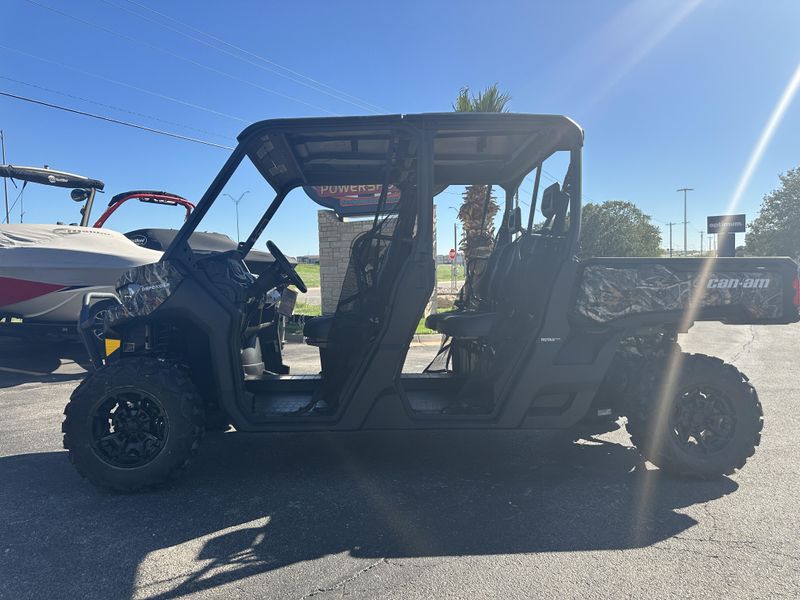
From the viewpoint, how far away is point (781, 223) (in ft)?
116

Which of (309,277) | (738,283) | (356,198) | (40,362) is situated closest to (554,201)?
(738,283)

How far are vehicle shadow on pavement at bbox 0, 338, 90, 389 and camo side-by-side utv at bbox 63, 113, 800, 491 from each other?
4495 millimetres

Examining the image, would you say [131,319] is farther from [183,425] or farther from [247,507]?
[247,507]

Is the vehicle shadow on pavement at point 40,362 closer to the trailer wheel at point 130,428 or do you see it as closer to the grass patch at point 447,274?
the trailer wheel at point 130,428

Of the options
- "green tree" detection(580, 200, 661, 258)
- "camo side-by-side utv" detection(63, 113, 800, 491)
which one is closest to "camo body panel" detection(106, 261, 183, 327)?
"camo side-by-side utv" detection(63, 113, 800, 491)

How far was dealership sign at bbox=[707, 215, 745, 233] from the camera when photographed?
66.6 ft

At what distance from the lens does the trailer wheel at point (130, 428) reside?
3266mm

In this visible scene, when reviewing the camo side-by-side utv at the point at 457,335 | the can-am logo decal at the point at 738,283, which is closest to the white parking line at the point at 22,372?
the camo side-by-side utv at the point at 457,335

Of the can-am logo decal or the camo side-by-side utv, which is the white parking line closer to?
the camo side-by-side utv

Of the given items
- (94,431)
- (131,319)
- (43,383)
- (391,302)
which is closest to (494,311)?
(391,302)

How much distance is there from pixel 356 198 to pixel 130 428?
16.7 ft

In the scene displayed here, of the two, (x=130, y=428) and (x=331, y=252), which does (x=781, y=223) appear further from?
(x=130, y=428)

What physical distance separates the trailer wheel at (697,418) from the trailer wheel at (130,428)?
117 inches

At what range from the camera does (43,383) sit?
6762 mm
